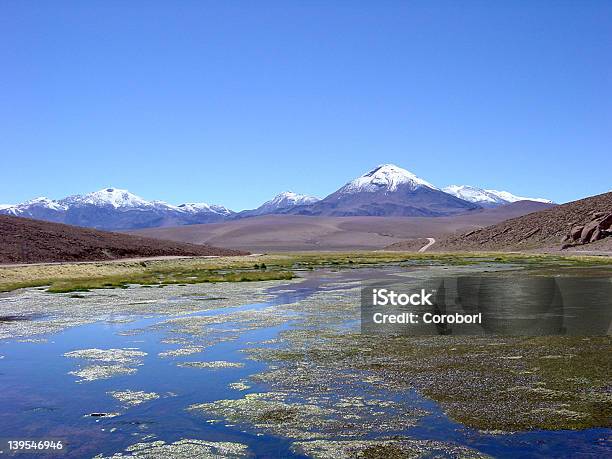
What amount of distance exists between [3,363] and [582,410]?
16507 mm

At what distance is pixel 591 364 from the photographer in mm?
16141

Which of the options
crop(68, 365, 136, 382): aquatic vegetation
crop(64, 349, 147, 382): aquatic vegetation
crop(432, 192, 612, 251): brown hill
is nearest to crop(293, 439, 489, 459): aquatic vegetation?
crop(68, 365, 136, 382): aquatic vegetation

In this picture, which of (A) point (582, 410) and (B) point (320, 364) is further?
(B) point (320, 364)

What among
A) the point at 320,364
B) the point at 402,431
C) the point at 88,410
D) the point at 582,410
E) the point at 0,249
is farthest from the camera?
the point at 0,249

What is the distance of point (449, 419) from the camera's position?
1205cm

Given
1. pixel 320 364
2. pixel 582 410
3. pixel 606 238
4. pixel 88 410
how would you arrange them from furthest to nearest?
pixel 606 238 < pixel 320 364 < pixel 88 410 < pixel 582 410

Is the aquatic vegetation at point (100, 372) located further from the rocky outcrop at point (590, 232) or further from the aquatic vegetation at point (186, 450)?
the rocky outcrop at point (590, 232)

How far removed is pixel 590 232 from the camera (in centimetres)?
11531

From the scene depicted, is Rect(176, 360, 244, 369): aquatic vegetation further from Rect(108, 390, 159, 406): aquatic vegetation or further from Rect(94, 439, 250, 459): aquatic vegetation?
Rect(94, 439, 250, 459): aquatic vegetation

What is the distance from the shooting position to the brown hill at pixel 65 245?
3561 inches

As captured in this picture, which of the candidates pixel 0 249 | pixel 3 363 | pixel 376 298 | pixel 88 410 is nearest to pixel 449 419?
pixel 88 410

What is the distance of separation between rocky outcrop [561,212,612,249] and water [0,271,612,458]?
348ft

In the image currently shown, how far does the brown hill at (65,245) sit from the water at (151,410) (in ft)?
237

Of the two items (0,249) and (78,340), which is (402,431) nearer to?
(78,340)
